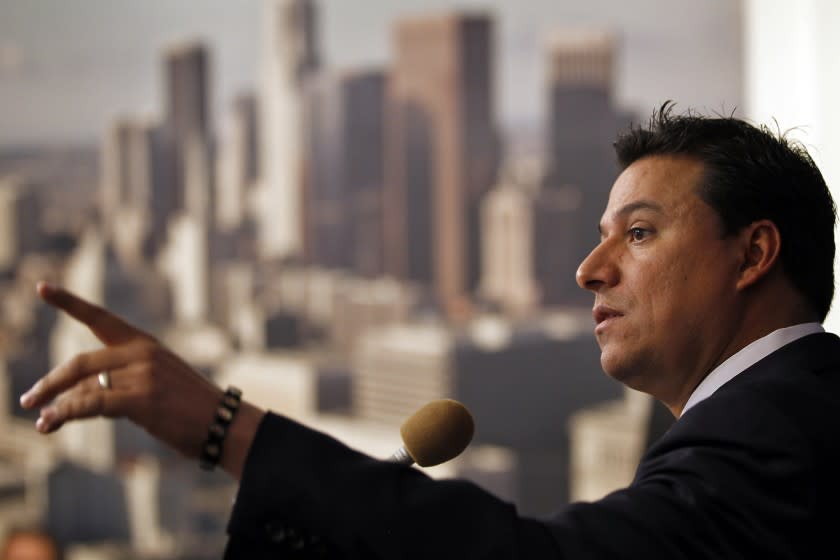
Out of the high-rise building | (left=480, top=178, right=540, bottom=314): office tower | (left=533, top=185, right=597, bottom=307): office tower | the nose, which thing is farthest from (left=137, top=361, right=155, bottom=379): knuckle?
the high-rise building

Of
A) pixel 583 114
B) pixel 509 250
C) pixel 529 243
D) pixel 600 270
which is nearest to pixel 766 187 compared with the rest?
pixel 600 270

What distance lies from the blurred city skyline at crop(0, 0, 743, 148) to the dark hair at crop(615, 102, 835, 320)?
652cm

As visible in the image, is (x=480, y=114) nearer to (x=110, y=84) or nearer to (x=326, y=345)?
(x=326, y=345)

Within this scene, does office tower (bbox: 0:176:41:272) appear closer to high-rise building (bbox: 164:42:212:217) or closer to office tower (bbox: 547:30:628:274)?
high-rise building (bbox: 164:42:212:217)

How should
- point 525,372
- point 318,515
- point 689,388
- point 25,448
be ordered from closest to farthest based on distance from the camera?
point 318,515 → point 689,388 → point 25,448 → point 525,372

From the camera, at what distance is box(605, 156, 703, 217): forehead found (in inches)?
34.5

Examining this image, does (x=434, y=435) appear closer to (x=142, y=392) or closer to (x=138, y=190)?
(x=142, y=392)

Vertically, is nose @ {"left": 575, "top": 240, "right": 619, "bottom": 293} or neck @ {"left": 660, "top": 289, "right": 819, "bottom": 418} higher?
nose @ {"left": 575, "top": 240, "right": 619, "bottom": 293}

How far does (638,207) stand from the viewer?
889 millimetres

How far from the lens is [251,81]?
759 cm

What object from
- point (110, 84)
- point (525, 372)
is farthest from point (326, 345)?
point (110, 84)

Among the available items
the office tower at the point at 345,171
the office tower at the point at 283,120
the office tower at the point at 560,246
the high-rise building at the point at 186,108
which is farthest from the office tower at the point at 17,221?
the office tower at the point at 560,246

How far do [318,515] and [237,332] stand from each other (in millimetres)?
6899

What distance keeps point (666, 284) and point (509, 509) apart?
0.27 metres
